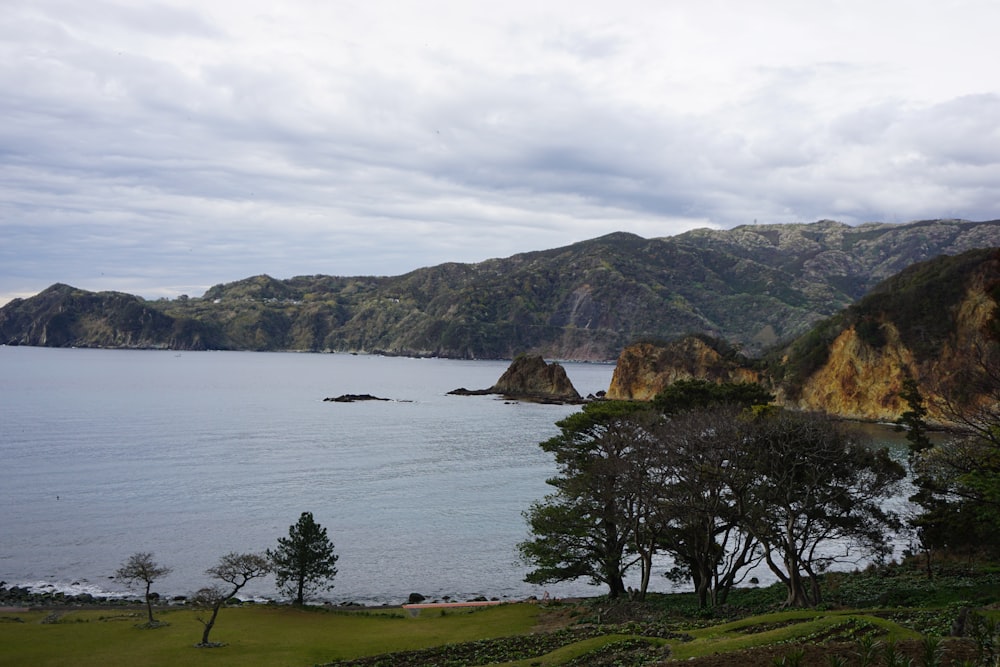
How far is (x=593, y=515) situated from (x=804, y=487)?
9.27 meters

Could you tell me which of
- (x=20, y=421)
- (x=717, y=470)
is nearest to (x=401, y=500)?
(x=717, y=470)

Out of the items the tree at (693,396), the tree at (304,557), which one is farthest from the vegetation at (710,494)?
the tree at (693,396)

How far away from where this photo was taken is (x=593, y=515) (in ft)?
105

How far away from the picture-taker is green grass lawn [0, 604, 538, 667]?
1035 inches

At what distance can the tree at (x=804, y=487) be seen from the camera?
87.4 ft

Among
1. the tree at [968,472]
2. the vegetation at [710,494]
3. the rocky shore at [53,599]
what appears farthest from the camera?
the rocky shore at [53,599]

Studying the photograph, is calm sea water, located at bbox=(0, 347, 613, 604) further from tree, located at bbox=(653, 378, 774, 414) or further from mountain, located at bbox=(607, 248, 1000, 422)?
mountain, located at bbox=(607, 248, 1000, 422)

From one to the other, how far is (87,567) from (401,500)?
23.5m

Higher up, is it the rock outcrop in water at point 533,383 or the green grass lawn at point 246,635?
the rock outcrop in water at point 533,383

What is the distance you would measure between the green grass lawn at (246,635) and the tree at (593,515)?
2.94 meters

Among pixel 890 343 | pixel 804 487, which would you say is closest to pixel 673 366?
pixel 890 343

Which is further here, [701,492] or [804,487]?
[701,492]

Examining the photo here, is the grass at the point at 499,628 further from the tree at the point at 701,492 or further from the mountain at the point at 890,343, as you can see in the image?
the mountain at the point at 890,343

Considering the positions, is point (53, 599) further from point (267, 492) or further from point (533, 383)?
point (533, 383)
